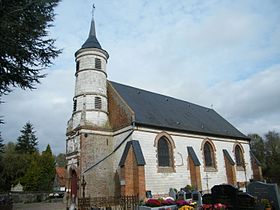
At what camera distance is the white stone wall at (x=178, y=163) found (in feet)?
62.4

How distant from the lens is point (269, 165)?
41438mm

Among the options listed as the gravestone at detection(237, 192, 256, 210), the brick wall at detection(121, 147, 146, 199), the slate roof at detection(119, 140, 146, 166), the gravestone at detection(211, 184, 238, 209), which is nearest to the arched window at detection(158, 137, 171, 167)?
the slate roof at detection(119, 140, 146, 166)

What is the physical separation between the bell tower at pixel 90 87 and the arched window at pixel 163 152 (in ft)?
16.4

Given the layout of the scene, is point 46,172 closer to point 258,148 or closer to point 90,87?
point 90,87

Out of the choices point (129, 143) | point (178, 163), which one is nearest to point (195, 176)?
point (178, 163)

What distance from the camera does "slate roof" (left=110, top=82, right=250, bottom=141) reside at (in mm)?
21328

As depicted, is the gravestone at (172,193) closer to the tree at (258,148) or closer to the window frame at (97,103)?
the window frame at (97,103)

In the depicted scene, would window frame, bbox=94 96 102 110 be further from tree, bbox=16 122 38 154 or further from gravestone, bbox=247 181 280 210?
tree, bbox=16 122 38 154

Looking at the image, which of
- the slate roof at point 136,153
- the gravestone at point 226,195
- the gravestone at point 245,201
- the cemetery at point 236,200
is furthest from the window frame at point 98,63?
the gravestone at point 245,201

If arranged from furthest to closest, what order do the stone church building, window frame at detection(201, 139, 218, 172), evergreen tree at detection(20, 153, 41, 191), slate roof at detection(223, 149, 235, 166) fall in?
evergreen tree at detection(20, 153, 41, 191)
slate roof at detection(223, 149, 235, 166)
window frame at detection(201, 139, 218, 172)
the stone church building

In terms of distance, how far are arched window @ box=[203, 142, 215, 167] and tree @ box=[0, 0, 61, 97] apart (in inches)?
702

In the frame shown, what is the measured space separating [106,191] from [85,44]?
12760mm

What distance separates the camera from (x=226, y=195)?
10.8m

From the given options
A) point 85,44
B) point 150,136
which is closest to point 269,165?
point 150,136
